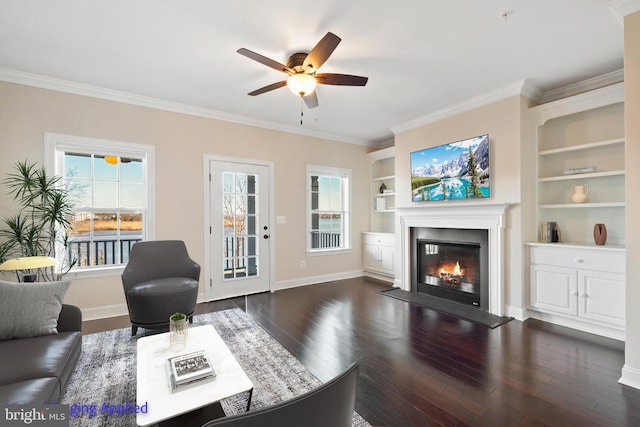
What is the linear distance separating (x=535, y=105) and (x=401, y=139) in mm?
1835

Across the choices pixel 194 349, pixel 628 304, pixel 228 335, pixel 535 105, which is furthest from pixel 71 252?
pixel 535 105

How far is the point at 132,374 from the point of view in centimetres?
222

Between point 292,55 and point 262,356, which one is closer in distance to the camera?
point 262,356

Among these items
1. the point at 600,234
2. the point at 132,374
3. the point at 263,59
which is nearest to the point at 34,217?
the point at 132,374

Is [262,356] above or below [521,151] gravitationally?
below

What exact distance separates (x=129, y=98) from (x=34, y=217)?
5.77 ft

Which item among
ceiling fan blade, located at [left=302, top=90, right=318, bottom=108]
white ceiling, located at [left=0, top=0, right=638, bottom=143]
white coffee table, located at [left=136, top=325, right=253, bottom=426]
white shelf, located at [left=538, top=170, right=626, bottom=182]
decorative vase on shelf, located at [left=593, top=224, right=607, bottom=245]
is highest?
white ceiling, located at [left=0, top=0, right=638, bottom=143]

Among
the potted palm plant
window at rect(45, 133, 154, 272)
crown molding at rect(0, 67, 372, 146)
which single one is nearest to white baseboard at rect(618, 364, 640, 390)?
crown molding at rect(0, 67, 372, 146)

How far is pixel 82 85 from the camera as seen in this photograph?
3.38 meters

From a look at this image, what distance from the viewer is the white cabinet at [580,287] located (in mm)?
2795

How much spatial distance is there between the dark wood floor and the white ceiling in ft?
9.18

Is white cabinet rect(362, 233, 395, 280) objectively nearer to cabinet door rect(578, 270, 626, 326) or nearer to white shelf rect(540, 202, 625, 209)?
white shelf rect(540, 202, 625, 209)

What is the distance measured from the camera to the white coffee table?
132 centimetres

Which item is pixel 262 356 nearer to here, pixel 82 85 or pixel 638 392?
pixel 638 392
